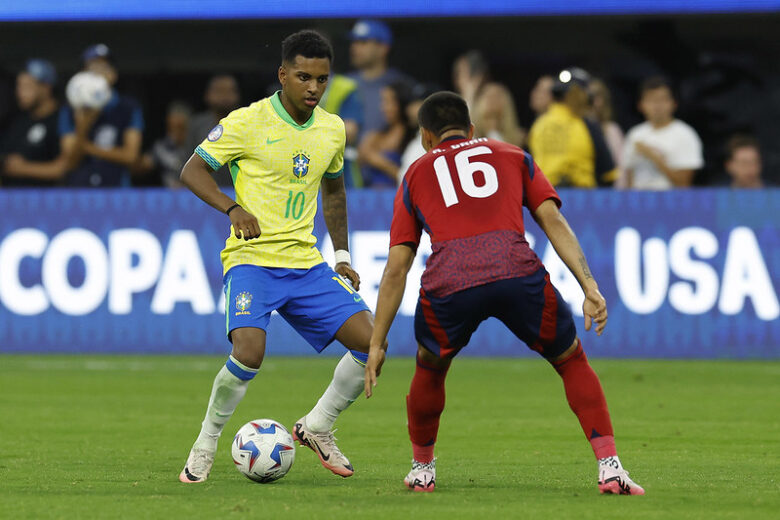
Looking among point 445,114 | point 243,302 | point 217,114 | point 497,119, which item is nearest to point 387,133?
point 497,119

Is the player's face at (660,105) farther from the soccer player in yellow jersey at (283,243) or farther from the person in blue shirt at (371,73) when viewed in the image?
the soccer player in yellow jersey at (283,243)

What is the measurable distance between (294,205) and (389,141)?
7599 millimetres

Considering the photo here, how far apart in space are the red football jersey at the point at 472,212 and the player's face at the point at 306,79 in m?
0.89

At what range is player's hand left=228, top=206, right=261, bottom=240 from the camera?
263 inches

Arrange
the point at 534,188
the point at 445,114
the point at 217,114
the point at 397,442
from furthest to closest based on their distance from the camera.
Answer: the point at 217,114
the point at 397,442
the point at 445,114
the point at 534,188

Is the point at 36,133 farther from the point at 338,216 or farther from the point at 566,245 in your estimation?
the point at 566,245

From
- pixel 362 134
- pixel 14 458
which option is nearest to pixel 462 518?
pixel 14 458

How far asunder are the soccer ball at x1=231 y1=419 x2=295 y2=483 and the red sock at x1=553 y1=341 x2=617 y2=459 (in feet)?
4.57

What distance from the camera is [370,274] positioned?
13305 mm

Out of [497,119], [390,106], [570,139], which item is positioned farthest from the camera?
[390,106]

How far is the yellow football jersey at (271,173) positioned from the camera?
7105mm

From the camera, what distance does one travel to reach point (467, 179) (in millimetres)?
6332

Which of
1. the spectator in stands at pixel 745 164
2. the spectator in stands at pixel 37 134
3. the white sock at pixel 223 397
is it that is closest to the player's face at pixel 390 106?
the spectator in stands at pixel 745 164

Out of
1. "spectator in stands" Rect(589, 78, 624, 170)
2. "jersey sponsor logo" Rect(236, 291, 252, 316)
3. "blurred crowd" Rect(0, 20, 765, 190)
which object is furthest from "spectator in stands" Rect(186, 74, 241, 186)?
"jersey sponsor logo" Rect(236, 291, 252, 316)
